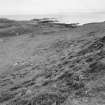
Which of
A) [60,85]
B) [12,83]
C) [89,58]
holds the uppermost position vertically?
[89,58]

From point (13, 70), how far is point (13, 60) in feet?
7.24

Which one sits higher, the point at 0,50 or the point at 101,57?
the point at 101,57

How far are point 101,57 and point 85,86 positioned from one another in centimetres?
241

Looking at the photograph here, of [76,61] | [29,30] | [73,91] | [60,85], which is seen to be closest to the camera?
[73,91]

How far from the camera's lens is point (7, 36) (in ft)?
69.7

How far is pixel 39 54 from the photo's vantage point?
42.7 feet

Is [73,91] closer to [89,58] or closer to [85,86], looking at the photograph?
[85,86]

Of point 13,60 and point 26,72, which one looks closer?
point 26,72

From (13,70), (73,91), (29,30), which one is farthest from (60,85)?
(29,30)

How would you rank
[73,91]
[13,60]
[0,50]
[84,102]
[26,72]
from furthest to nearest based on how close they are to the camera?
[0,50]
[13,60]
[26,72]
[73,91]
[84,102]

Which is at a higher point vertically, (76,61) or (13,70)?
(76,61)

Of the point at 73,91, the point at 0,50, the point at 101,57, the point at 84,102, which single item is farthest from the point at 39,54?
the point at 84,102

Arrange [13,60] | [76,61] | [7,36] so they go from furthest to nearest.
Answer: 1. [7,36]
2. [13,60]
3. [76,61]

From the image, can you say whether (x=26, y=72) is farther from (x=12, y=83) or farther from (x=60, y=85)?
(x=60, y=85)
